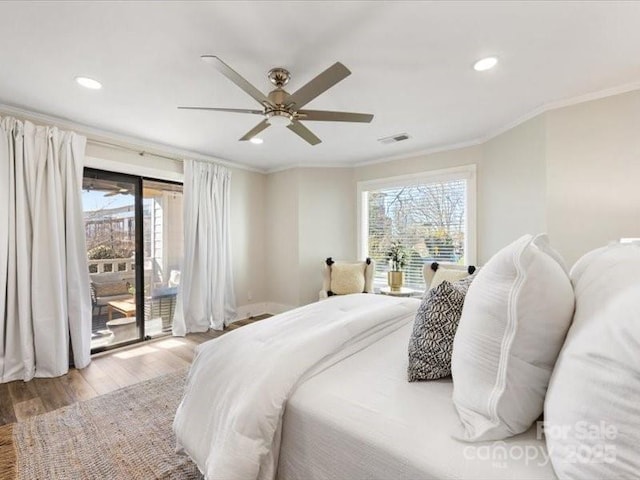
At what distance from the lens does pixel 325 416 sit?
1001 millimetres

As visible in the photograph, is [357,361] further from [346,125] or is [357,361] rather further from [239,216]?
[239,216]

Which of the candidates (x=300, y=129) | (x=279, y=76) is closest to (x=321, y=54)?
(x=279, y=76)

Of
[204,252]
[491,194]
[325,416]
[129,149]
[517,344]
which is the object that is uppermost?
[129,149]

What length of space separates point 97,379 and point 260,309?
2.52m

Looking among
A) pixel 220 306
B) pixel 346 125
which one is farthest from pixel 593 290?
pixel 220 306

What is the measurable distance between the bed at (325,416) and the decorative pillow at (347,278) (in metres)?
2.47

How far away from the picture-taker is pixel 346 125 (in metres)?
3.19

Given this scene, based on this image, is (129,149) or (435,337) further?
(129,149)

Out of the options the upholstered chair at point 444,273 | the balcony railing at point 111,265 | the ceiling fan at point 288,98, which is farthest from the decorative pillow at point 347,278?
the balcony railing at point 111,265

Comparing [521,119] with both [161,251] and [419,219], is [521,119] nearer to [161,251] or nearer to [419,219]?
[419,219]

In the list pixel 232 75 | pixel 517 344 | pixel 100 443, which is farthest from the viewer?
pixel 100 443

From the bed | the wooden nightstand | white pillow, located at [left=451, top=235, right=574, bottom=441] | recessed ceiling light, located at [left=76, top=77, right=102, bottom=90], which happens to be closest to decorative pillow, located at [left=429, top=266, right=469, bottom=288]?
the wooden nightstand

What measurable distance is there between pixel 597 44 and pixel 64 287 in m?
4.71

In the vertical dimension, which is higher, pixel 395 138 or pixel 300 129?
pixel 395 138
